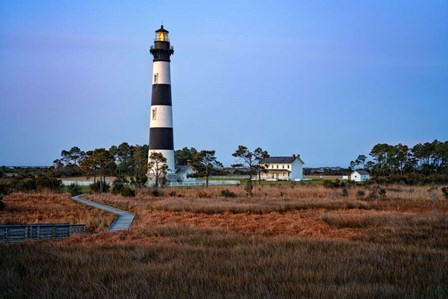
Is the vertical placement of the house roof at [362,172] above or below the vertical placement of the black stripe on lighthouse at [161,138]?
below

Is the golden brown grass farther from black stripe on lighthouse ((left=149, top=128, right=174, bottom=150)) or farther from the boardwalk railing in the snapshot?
black stripe on lighthouse ((left=149, top=128, right=174, bottom=150))

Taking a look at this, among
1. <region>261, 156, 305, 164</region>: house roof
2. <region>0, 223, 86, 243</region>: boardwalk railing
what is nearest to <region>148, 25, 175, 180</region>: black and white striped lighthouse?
<region>0, 223, 86, 243</region>: boardwalk railing

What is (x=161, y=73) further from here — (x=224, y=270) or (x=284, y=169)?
(x=224, y=270)

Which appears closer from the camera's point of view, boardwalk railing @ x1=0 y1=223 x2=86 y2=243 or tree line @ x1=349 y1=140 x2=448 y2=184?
boardwalk railing @ x1=0 y1=223 x2=86 y2=243

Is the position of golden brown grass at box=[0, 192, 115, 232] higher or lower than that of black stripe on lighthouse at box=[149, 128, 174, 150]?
lower

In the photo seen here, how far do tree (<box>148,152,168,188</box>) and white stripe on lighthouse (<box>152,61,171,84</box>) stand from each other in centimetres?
689

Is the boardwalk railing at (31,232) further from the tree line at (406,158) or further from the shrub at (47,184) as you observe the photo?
the tree line at (406,158)

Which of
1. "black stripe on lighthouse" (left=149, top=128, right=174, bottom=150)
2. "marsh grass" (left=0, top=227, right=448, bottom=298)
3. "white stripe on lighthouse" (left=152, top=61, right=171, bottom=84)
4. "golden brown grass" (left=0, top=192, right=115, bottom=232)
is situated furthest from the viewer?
"black stripe on lighthouse" (left=149, top=128, right=174, bottom=150)

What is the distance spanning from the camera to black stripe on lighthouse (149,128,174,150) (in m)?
51.0

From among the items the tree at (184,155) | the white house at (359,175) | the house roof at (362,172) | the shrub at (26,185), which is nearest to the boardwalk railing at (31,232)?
the shrub at (26,185)

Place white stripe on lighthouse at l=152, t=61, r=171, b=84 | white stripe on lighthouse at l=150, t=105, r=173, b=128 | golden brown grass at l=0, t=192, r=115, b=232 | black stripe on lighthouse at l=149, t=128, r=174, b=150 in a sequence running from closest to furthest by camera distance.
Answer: golden brown grass at l=0, t=192, r=115, b=232
white stripe on lighthouse at l=150, t=105, r=173, b=128
white stripe on lighthouse at l=152, t=61, r=171, b=84
black stripe on lighthouse at l=149, t=128, r=174, b=150

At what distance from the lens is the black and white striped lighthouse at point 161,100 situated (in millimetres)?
50562

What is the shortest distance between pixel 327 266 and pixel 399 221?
917 cm

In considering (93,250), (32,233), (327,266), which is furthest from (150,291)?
(32,233)
